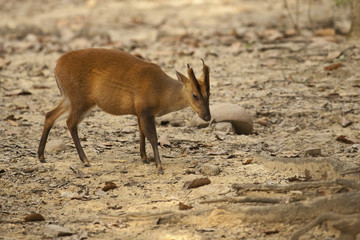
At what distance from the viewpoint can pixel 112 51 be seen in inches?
230

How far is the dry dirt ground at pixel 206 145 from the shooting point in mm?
4289

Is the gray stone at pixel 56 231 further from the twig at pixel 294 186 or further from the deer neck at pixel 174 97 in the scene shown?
the deer neck at pixel 174 97

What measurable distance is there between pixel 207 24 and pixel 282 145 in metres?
7.16

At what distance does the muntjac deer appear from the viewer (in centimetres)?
563

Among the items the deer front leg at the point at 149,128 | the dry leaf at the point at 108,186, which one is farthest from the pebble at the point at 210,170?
the dry leaf at the point at 108,186

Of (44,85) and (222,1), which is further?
(222,1)

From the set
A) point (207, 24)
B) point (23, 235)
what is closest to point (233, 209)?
point (23, 235)

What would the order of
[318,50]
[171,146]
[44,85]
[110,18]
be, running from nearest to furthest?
1. [171,146]
2. [44,85]
3. [318,50]
4. [110,18]

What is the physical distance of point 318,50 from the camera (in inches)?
373

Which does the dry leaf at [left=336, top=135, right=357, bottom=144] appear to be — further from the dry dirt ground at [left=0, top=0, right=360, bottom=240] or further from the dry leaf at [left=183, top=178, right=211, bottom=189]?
the dry leaf at [left=183, top=178, right=211, bottom=189]

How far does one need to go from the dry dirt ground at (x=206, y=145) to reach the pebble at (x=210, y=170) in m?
0.02

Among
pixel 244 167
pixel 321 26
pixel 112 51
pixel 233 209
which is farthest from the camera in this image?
pixel 321 26

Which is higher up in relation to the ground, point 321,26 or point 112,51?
point 112,51

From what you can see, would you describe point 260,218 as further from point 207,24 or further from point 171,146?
point 207,24
